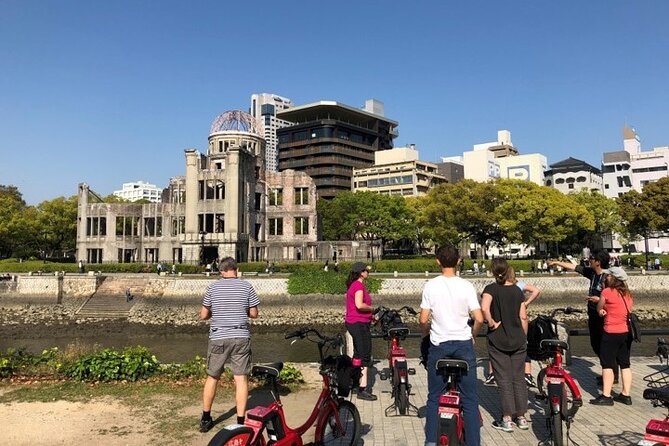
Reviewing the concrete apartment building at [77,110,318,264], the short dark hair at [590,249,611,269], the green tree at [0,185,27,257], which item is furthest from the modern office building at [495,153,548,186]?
the short dark hair at [590,249,611,269]

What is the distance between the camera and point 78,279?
1532 inches

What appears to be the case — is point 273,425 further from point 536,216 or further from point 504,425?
point 536,216

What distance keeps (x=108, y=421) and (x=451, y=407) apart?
5.18 meters

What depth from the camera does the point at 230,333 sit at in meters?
6.43

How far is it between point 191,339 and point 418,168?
8361 centimetres

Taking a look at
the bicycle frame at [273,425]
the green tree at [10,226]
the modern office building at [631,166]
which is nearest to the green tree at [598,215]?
the modern office building at [631,166]

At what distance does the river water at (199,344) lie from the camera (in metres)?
21.3

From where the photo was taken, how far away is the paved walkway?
6.12 m

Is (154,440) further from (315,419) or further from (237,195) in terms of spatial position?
(237,195)

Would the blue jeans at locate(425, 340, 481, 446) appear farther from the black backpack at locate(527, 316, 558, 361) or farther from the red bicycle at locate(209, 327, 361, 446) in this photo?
the black backpack at locate(527, 316, 558, 361)

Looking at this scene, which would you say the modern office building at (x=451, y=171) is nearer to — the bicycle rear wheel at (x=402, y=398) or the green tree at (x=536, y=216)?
the green tree at (x=536, y=216)

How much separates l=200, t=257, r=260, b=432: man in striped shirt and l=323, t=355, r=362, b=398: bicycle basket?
4.64ft

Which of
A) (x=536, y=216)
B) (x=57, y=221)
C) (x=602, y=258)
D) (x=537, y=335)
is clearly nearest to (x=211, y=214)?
(x=57, y=221)

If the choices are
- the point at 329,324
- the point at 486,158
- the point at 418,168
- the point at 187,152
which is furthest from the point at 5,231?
the point at 486,158
